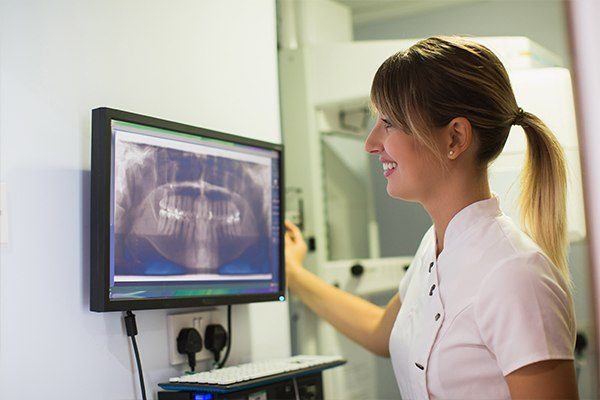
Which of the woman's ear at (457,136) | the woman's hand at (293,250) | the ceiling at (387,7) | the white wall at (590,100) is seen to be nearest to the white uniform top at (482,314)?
the woman's ear at (457,136)

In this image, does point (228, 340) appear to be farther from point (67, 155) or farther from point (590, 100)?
point (590, 100)

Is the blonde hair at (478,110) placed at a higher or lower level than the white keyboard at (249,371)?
higher

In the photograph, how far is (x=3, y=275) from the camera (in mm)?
1173

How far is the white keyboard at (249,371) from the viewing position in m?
1.39

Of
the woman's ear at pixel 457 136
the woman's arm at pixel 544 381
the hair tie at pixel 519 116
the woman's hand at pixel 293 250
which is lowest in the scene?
the woman's arm at pixel 544 381

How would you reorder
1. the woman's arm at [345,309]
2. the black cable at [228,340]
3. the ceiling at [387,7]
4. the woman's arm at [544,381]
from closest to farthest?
1. the woman's arm at [544,381]
2. the black cable at [228,340]
3. the woman's arm at [345,309]
4. the ceiling at [387,7]

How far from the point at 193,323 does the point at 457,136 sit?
712 mm

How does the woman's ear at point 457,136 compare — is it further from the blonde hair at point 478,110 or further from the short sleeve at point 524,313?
the short sleeve at point 524,313

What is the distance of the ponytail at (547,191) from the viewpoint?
1373 millimetres

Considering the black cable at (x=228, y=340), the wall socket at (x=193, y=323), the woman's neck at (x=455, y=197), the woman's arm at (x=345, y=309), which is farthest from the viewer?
the woman's arm at (x=345, y=309)

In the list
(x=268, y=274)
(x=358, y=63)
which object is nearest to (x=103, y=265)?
(x=268, y=274)

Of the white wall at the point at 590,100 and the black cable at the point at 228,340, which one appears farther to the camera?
the black cable at the point at 228,340

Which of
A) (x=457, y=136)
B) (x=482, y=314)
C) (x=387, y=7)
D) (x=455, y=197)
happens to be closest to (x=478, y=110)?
(x=457, y=136)

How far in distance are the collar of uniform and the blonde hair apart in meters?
0.08
